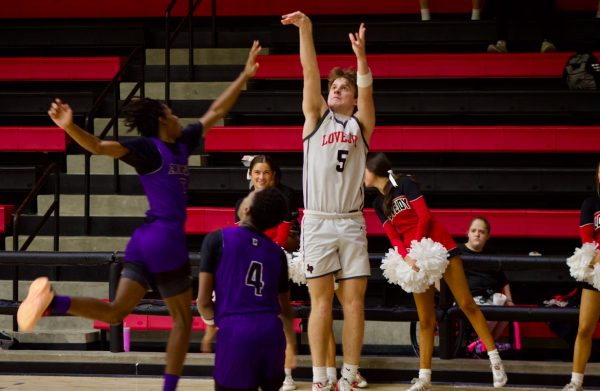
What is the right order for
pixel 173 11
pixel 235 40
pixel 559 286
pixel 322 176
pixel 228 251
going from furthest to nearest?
pixel 173 11
pixel 235 40
pixel 559 286
pixel 322 176
pixel 228 251

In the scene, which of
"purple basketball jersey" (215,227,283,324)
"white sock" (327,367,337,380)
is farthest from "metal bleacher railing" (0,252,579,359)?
"purple basketball jersey" (215,227,283,324)

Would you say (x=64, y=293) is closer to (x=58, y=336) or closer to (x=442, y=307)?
(x=58, y=336)

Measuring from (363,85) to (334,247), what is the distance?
0.93 metres

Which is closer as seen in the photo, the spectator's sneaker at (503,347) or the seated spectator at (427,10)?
the spectator's sneaker at (503,347)

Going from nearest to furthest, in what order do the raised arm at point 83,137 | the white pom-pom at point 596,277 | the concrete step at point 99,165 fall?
the raised arm at point 83,137, the white pom-pom at point 596,277, the concrete step at point 99,165

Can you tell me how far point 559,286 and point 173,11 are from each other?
5.50 metres

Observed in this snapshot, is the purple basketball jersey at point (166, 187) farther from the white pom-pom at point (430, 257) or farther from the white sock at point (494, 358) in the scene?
the white sock at point (494, 358)

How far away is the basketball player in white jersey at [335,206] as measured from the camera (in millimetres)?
6141

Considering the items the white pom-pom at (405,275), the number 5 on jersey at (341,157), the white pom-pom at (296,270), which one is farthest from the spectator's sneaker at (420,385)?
the number 5 on jersey at (341,157)

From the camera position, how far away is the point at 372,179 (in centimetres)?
664

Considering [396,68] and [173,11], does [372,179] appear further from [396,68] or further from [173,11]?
[173,11]

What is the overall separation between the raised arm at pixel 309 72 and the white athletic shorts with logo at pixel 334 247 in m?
0.53

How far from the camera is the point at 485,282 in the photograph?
310 inches

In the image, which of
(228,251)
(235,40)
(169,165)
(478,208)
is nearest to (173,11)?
(235,40)
